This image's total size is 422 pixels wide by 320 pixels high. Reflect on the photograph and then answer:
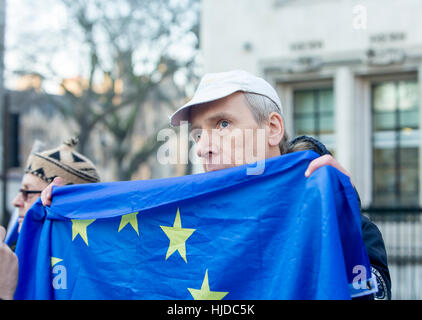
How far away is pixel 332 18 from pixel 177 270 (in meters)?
9.67

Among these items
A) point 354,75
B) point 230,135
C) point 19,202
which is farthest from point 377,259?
point 354,75

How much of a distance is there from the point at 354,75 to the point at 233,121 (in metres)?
9.21

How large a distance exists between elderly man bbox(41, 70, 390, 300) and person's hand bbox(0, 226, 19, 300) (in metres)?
0.87

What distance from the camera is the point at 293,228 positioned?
5.99 ft

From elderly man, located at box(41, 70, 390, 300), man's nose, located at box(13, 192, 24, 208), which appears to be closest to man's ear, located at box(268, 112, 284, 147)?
elderly man, located at box(41, 70, 390, 300)

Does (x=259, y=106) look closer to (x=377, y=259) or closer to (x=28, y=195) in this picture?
(x=377, y=259)

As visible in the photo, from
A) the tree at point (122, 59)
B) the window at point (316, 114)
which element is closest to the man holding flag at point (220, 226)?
the window at point (316, 114)

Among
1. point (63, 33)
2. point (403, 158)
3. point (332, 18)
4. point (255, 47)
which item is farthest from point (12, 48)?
point (403, 158)

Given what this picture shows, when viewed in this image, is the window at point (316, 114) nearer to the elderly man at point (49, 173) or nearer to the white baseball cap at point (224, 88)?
the elderly man at point (49, 173)

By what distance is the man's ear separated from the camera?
2.11m

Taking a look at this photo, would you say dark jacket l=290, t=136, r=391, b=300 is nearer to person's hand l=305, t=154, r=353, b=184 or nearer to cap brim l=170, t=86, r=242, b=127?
person's hand l=305, t=154, r=353, b=184

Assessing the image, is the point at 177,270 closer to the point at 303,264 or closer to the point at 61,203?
the point at 303,264

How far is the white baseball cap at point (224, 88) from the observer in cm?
202

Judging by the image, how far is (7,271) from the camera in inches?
80.8
